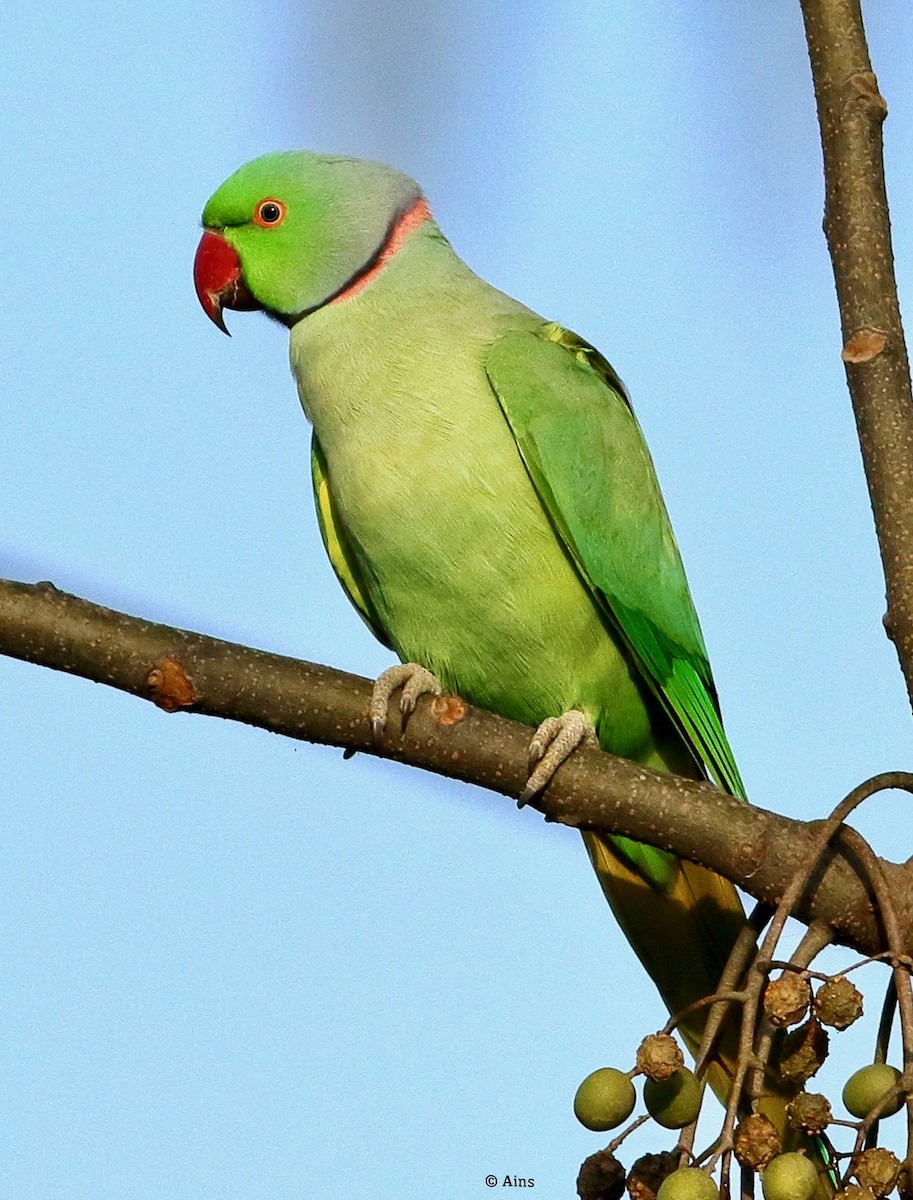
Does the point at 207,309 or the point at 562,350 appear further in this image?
the point at 207,309

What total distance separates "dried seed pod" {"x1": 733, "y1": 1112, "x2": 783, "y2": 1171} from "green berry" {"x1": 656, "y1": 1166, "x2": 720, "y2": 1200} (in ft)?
0.30

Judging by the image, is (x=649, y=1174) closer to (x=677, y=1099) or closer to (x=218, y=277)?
(x=677, y=1099)

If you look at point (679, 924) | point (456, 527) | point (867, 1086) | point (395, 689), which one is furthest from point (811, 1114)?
point (456, 527)

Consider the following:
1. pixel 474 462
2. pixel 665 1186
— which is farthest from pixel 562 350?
pixel 665 1186

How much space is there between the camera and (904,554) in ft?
8.45

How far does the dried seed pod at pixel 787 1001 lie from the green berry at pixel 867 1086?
118mm

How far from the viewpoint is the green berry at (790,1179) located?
190 cm

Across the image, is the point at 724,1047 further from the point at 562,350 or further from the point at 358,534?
the point at 562,350

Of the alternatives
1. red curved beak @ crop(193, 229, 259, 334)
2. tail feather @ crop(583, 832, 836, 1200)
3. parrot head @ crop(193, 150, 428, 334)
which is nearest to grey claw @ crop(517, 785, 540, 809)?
tail feather @ crop(583, 832, 836, 1200)

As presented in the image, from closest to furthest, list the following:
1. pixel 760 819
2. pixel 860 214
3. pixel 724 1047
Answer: pixel 760 819
pixel 860 214
pixel 724 1047

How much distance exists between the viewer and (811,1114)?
1.96 m

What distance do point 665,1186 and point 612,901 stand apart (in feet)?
5.77

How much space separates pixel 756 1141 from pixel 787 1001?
0.61 ft

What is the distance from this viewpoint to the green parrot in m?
3.38
